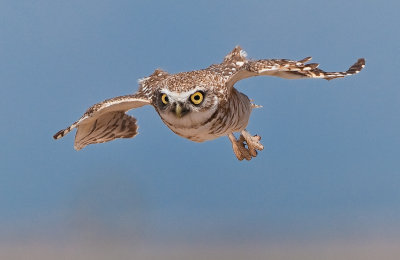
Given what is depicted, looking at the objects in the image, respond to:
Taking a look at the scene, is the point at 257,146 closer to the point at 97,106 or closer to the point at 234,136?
the point at 234,136

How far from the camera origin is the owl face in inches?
221

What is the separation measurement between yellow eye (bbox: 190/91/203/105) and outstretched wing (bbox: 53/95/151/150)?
1067 millimetres

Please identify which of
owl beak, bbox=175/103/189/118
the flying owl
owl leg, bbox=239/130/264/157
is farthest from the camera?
owl leg, bbox=239/130/264/157

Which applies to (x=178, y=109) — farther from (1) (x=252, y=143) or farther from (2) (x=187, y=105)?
(1) (x=252, y=143)

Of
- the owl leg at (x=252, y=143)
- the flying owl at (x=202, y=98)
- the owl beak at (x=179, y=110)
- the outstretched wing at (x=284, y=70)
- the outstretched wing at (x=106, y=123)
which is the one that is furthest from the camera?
the owl leg at (x=252, y=143)

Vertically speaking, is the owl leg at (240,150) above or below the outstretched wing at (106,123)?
above

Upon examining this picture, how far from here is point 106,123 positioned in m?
7.88

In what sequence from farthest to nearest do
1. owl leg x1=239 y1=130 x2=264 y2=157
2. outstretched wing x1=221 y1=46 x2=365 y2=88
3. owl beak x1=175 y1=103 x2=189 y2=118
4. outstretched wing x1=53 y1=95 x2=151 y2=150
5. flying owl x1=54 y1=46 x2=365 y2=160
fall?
owl leg x1=239 y1=130 x2=264 y2=157 < outstretched wing x1=53 y1=95 x2=151 y2=150 < outstretched wing x1=221 y1=46 x2=365 y2=88 < flying owl x1=54 y1=46 x2=365 y2=160 < owl beak x1=175 y1=103 x2=189 y2=118

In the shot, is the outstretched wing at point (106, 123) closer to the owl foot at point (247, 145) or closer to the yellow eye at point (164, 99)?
the yellow eye at point (164, 99)

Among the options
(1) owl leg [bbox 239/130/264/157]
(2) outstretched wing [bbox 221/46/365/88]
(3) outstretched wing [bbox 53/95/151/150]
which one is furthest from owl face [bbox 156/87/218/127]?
(1) owl leg [bbox 239/130/264/157]

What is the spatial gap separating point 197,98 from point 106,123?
2615mm

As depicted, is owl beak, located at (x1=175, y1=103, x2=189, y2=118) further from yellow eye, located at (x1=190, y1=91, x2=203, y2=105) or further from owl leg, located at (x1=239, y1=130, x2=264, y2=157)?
owl leg, located at (x1=239, y1=130, x2=264, y2=157)

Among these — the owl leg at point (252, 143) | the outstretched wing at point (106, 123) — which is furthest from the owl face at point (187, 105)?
the owl leg at point (252, 143)

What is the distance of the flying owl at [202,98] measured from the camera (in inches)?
225
